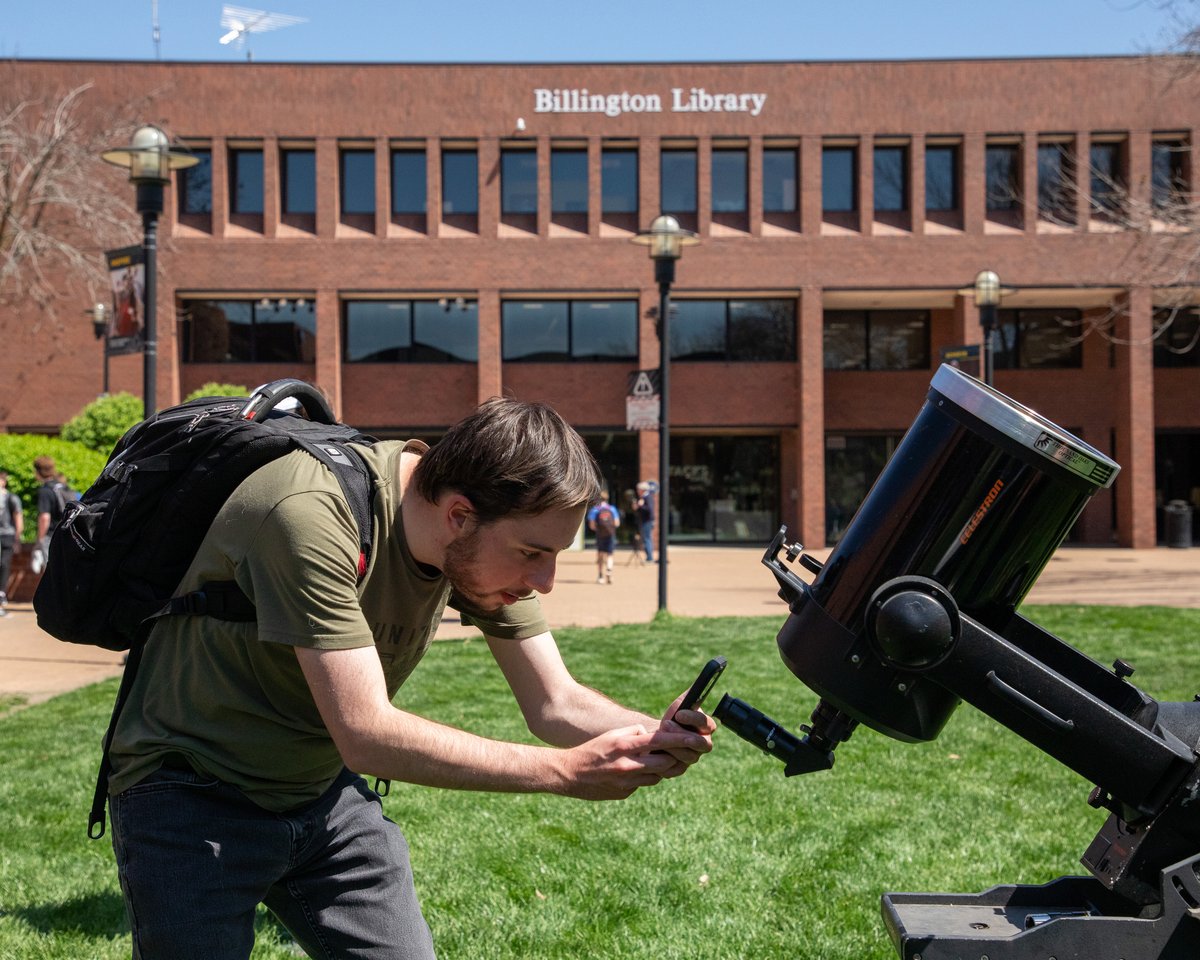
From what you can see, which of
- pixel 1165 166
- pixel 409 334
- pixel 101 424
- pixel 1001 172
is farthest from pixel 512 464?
pixel 1165 166

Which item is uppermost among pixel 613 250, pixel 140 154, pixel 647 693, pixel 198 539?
pixel 613 250

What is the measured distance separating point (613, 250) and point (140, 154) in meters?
20.8

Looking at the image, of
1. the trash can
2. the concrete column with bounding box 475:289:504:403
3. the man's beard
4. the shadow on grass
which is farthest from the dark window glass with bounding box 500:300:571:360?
the man's beard

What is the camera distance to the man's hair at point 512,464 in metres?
2.22

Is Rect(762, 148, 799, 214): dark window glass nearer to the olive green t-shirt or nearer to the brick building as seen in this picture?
the brick building

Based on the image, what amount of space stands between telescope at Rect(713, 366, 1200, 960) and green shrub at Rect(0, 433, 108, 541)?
53.0ft

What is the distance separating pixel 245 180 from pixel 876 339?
17.2m

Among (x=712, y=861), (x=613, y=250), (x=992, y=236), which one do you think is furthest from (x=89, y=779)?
(x=992, y=236)

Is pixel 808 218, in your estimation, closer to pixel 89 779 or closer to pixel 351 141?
pixel 351 141

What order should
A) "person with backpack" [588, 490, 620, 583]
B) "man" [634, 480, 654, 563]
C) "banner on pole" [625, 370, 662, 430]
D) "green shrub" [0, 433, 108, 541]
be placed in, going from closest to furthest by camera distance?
"banner on pole" [625, 370, 662, 430]
"green shrub" [0, 433, 108, 541]
"person with backpack" [588, 490, 620, 583]
"man" [634, 480, 654, 563]

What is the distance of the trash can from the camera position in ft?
96.4

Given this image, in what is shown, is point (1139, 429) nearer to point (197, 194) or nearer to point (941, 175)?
point (941, 175)

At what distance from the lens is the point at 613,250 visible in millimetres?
30625

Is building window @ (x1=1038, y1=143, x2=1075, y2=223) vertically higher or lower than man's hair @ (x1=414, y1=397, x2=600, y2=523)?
higher
